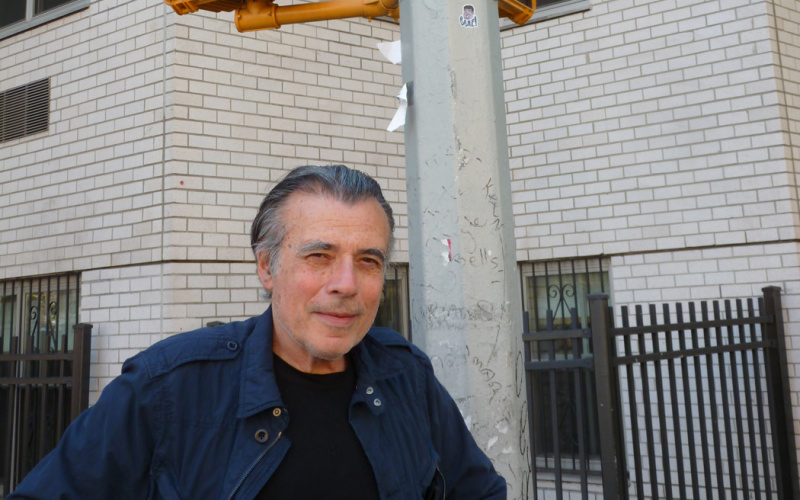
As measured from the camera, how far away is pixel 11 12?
752 centimetres

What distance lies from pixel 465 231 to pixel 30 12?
20.5ft

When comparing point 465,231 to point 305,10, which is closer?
point 465,231

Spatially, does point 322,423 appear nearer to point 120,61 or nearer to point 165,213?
point 165,213

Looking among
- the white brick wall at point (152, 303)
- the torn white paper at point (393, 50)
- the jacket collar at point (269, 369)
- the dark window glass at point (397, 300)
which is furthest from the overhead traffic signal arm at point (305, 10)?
the dark window glass at point (397, 300)

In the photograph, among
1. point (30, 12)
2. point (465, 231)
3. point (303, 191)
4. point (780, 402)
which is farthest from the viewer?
point (30, 12)

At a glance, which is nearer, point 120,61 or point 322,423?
point 322,423

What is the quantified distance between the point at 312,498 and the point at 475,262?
1240mm

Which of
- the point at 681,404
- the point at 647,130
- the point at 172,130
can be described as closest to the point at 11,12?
the point at 172,130

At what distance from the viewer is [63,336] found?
6.75 m

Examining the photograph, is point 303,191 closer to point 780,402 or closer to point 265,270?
point 265,270

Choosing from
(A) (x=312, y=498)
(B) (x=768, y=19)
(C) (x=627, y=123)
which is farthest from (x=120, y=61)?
(A) (x=312, y=498)

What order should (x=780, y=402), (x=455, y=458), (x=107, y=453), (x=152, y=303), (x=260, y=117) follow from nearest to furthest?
(x=107, y=453)
(x=455, y=458)
(x=780, y=402)
(x=152, y=303)
(x=260, y=117)

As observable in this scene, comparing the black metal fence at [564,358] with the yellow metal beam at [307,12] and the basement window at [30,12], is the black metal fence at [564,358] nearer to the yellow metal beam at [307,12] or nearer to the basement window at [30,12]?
the yellow metal beam at [307,12]

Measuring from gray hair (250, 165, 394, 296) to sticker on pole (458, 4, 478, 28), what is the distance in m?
1.14
